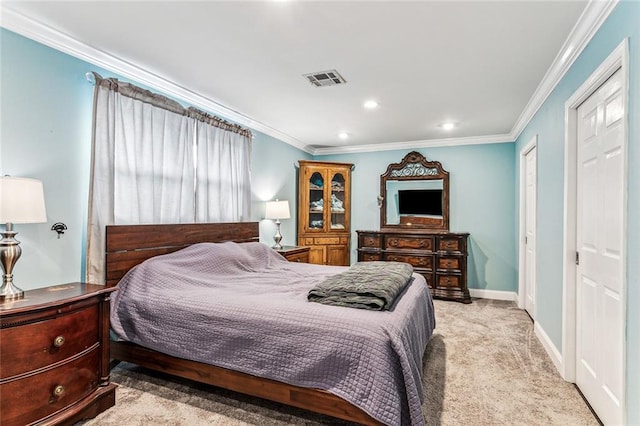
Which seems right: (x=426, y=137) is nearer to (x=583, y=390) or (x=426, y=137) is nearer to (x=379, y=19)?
(x=379, y=19)

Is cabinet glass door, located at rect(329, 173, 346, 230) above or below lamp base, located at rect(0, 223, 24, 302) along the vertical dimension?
above

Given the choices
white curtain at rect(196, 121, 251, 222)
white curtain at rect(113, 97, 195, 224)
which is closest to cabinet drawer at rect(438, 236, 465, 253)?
white curtain at rect(196, 121, 251, 222)

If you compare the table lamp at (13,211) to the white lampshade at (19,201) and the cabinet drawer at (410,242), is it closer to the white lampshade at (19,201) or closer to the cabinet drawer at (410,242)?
the white lampshade at (19,201)

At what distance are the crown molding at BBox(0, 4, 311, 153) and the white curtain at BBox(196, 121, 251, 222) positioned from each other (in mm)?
238

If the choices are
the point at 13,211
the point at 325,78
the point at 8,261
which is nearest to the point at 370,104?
the point at 325,78

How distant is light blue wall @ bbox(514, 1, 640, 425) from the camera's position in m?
1.54

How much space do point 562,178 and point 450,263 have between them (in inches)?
94.1

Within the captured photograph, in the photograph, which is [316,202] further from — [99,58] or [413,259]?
[99,58]

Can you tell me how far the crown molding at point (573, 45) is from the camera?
187cm

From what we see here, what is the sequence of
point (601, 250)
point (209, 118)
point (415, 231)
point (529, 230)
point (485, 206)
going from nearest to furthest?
point (601, 250), point (209, 118), point (529, 230), point (485, 206), point (415, 231)

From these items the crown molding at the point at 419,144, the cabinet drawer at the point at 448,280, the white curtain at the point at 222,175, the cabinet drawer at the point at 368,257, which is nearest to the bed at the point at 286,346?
the white curtain at the point at 222,175

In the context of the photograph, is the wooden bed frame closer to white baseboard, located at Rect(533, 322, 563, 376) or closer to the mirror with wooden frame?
white baseboard, located at Rect(533, 322, 563, 376)

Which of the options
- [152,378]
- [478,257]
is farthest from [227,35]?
[478,257]

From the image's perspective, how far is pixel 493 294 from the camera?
5.05 m
